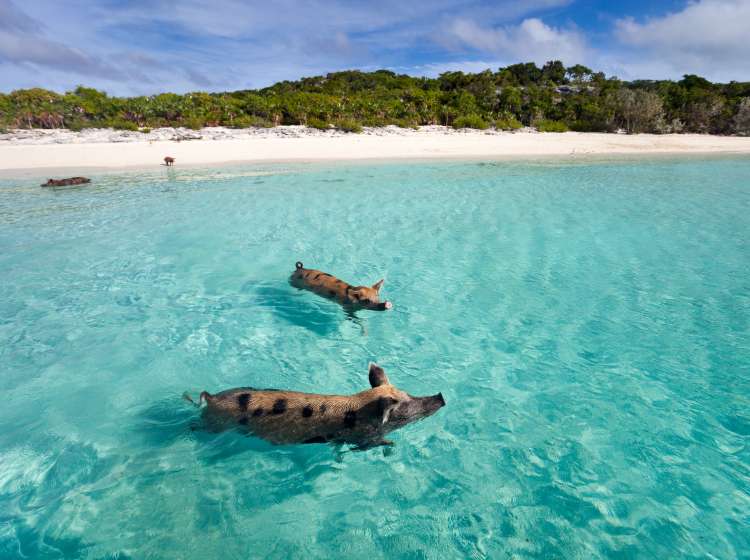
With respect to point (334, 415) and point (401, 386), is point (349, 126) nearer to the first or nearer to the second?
point (401, 386)

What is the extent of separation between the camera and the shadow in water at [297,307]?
7.17 metres

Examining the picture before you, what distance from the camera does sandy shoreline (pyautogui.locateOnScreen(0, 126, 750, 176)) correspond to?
29297mm

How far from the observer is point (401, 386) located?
213 inches

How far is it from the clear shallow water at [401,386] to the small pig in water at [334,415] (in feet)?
0.94

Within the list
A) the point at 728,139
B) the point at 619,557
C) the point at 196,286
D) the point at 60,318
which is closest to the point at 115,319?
the point at 60,318

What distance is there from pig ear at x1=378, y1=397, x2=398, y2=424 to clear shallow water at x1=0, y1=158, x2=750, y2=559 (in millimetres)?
627

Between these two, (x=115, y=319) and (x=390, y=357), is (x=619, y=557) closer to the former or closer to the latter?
(x=390, y=357)

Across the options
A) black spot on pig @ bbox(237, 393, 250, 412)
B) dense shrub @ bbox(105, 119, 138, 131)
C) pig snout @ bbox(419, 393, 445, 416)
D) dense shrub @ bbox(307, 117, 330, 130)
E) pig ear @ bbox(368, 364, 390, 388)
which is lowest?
black spot on pig @ bbox(237, 393, 250, 412)

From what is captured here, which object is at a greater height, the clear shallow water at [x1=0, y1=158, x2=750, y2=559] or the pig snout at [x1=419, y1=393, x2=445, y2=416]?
the pig snout at [x1=419, y1=393, x2=445, y2=416]

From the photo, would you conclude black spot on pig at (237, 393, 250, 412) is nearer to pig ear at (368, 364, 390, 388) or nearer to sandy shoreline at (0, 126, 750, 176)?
pig ear at (368, 364, 390, 388)

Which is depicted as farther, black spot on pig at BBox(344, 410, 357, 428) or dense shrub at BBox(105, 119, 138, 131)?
dense shrub at BBox(105, 119, 138, 131)

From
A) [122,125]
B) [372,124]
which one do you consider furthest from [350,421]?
[122,125]

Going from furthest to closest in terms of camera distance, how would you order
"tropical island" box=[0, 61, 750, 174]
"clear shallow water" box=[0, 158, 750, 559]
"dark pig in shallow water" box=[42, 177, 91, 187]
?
"tropical island" box=[0, 61, 750, 174], "dark pig in shallow water" box=[42, 177, 91, 187], "clear shallow water" box=[0, 158, 750, 559]

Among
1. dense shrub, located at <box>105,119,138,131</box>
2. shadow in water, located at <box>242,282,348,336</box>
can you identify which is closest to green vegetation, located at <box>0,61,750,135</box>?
dense shrub, located at <box>105,119,138,131</box>
